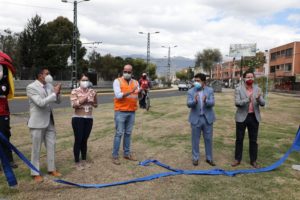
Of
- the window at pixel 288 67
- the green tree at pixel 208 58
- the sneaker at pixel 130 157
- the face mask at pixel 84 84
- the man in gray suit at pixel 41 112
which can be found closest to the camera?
the man in gray suit at pixel 41 112

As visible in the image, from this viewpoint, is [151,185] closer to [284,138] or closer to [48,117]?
[48,117]

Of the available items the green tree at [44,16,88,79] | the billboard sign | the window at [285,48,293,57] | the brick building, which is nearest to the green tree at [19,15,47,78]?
the green tree at [44,16,88,79]

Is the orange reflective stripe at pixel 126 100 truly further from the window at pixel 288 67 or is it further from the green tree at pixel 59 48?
the window at pixel 288 67

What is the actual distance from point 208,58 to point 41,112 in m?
92.1

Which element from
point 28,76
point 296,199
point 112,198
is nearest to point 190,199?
point 112,198

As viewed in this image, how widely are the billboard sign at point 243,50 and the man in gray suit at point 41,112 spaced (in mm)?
49411

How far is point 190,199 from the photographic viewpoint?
15.3 ft

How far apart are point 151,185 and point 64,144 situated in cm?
338

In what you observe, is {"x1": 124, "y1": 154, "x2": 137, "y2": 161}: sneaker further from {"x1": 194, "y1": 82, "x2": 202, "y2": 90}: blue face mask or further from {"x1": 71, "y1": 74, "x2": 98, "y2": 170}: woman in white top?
{"x1": 194, "y1": 82, "x2": 202, "y2": 90}: blue face mask

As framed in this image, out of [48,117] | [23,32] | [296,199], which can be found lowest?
[296,199]

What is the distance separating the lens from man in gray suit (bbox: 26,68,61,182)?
5160mm

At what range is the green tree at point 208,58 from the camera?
9400 centimetres

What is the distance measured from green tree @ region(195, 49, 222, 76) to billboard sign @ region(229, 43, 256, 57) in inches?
1565

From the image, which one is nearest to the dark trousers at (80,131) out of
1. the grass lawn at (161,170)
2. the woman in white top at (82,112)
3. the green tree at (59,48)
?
the woman in white top at (82,112)
